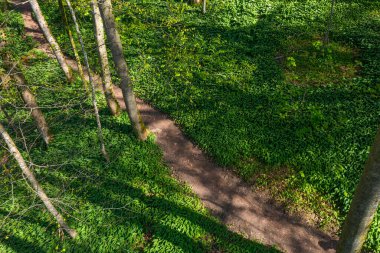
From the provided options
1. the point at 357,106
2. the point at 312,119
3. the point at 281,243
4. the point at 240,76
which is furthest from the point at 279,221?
the point at 240,76

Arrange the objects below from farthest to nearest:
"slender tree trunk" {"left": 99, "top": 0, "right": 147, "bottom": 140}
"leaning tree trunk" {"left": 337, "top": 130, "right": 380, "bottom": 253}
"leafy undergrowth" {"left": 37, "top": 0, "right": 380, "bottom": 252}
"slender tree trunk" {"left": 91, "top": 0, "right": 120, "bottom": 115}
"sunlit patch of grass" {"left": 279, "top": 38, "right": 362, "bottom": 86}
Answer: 1. "sunlit patch of grass" {"left": 279, "top": 38, "right": 362, "bottom": 86}
2. "leafy undergrowth" {"left": 37, "top": 0, "right": 380, "bottom": 252}
3. "slender tree trunk" {"left": 91, "top": 0, "right": 120, "bottom": 115}
4. "slender tree trunk" {"left": 99, "top": 0, "right": 147, "bottom": 140}
5. "leaning tree trunk" {"left": 337, "top": 130, "right": 380, "bottom": 253}

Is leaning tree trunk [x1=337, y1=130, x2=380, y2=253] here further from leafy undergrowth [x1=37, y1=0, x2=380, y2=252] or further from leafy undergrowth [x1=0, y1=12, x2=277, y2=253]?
leafy undergrowth [x1=37, y1=0, x2=380, y2=252]

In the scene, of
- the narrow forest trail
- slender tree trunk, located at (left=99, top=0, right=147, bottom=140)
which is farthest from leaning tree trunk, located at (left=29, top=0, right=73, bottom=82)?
the narrow forest trail

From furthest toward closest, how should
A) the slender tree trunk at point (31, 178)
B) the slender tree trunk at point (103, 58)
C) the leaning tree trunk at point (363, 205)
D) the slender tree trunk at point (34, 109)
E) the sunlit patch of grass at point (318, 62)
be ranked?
the sunlit patch of grass at point (318, 62) < the slender tree trunk at point (34, 109) < the slender tree trunk at point (103, 58) < the slender tree trunk at point (31, 178) < the leaning tree trunk at point (363, 205)

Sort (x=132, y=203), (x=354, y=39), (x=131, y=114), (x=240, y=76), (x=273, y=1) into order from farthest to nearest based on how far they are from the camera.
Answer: (x=273, y=1)
(x=354, y=39)
(x=240, y=76)
(x=131, y=114)
(x=132, y=203)

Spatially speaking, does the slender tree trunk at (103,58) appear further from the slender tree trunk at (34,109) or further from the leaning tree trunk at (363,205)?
the leaning tree trunk at (363,205)

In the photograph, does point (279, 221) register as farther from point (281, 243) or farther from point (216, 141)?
point (216, 141)

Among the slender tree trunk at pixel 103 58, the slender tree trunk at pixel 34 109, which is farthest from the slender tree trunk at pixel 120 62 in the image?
the slender tree trunk at pixel 34 109
